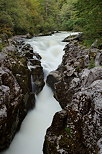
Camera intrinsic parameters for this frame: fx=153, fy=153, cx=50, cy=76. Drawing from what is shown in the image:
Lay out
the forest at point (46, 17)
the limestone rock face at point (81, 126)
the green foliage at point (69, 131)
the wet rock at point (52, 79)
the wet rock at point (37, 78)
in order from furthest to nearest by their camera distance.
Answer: the wet rock at point (52, 79) < the wet rock at point (37, 78) < the forest at point (46, 17) < the green foliage at point (69, 131) < the limestone rock face at point (81, 126)

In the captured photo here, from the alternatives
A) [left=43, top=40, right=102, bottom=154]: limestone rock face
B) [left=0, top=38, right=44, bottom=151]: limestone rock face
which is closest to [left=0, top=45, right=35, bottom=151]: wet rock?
[left=0, top=38, right=44, bottom=151]: limestone rock face

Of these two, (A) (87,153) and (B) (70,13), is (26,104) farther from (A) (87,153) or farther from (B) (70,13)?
(B) (70,13)

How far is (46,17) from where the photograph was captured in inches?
1403

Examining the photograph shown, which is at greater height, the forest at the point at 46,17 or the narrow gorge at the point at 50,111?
the forest at the point at 46,17

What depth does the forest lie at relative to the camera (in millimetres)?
7041

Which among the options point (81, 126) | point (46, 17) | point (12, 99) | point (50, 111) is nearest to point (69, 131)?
→ point (81, 126)

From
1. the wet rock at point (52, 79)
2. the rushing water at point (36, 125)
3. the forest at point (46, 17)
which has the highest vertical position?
the forest at point (46, 17)

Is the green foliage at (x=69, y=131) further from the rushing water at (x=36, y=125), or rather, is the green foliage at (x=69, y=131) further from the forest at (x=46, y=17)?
the forest at (x=46, y=17)

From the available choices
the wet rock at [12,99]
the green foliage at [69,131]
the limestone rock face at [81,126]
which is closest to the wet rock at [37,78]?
the wet rock at [12,99]

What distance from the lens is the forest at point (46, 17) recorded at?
7.04 metres

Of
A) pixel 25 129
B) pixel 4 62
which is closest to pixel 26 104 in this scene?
pixel 25 129

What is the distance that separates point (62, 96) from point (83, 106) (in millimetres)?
2855

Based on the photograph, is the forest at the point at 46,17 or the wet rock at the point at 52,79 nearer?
the forest at the point at 46,17

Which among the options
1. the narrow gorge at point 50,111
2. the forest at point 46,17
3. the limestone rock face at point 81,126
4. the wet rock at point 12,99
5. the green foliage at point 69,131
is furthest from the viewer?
the forest at point 46,17
